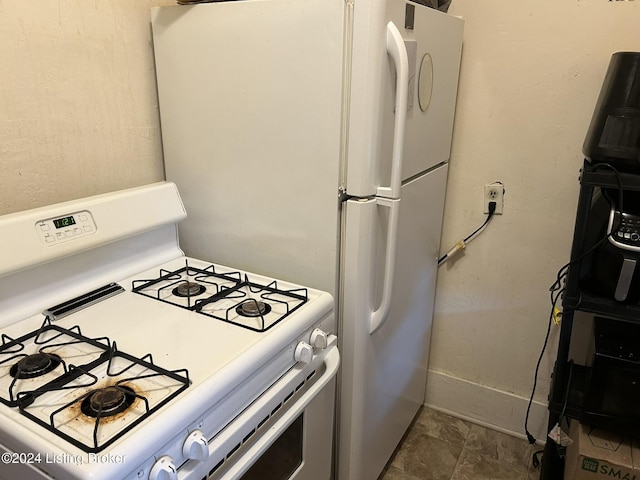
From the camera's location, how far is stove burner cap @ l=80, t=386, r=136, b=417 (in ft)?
2.57

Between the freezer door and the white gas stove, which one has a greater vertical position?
the freezer door

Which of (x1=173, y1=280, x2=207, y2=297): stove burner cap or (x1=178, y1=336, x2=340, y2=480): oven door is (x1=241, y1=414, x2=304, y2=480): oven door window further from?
(x1=173, y1=280, x2=207, y2=297): stove burner cap

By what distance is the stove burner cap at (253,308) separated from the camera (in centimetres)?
113

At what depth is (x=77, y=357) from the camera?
95 cm

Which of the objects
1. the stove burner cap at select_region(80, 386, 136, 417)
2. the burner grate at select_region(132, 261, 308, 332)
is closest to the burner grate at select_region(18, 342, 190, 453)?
the stove burner cap at select_region(80, 386, 136, 417)

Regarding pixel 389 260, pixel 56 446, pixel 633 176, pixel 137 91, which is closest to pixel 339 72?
pixel 389 260

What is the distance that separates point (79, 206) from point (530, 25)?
1.52m

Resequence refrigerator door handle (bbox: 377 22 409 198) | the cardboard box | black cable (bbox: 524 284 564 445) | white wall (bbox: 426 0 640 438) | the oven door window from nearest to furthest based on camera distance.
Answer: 1. the oven door window
2. refrigerator door handle (bbox: 377 22 409 198)
3. the cardboard box
4. white wall (bbox: 426 0 640 438)
5. black cable (bbox: 524 284 564 445)

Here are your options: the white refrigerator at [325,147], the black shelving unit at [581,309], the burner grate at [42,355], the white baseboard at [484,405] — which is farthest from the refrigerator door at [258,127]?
the white baseboard at [484,405]

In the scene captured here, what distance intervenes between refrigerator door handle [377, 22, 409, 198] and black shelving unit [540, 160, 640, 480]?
49 centimetres

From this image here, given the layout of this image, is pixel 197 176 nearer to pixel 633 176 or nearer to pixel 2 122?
pixel 2 122

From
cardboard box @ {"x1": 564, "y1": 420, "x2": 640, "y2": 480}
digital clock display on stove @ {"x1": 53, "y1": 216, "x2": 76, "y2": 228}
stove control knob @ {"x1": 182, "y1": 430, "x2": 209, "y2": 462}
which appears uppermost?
digital clock display on stove @ {"x1": 53, "y1": 216, "x2": 76, "y2": 228}

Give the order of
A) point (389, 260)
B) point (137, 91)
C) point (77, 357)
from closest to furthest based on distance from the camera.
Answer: point (77, 357) → point (389, 260) → point (137, 91)

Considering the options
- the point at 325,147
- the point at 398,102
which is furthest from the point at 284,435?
the point at 398,102
